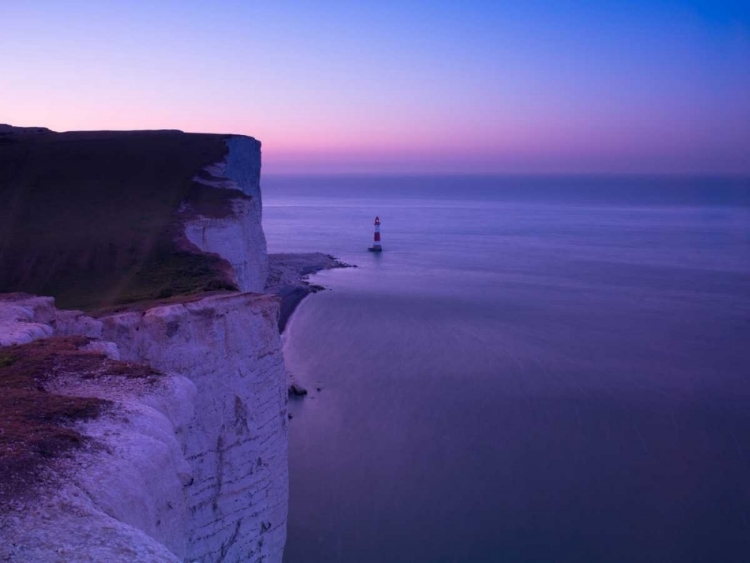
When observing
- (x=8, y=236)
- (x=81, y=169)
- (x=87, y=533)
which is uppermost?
(x=81, y=169)

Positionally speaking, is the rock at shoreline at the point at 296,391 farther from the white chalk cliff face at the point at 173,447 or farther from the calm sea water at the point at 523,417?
the white chalk cliff face at the point at 173,447

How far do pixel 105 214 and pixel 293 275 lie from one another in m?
21.0

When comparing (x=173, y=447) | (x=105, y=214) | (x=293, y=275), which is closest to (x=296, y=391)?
(x=105, y=214)

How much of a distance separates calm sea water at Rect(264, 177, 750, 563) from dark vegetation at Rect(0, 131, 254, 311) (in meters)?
6.35

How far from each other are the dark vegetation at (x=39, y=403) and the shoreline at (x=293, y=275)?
20539 mm

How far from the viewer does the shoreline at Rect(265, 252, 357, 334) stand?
1329 inches

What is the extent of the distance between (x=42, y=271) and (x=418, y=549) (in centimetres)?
1190

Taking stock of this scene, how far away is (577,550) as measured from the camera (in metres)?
13.3

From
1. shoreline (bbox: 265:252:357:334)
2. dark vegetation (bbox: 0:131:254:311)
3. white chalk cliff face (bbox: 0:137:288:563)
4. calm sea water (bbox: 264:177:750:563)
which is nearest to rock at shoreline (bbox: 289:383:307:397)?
calm sea water (bbox: 264:177:750:563)

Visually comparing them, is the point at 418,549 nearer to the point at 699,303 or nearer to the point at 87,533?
the point at 87,533

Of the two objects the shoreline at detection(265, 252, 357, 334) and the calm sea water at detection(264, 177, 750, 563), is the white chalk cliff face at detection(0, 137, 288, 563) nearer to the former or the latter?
the calm sea water at detection(264, 177, 750, 563)

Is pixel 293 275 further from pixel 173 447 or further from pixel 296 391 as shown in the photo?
pixel 173 447

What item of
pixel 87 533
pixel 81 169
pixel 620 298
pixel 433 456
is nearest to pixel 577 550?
pixel 433 456

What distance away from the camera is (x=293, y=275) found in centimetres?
4156
